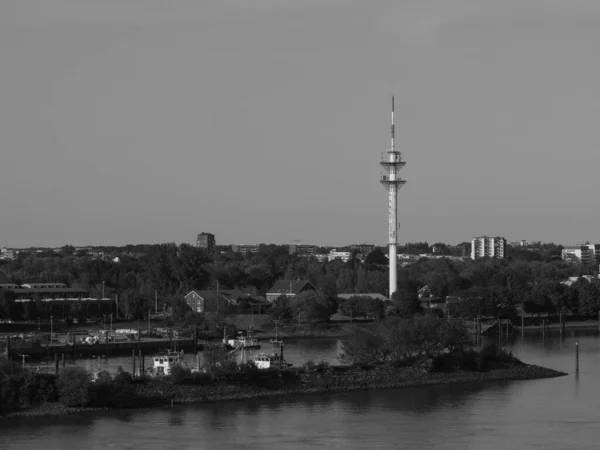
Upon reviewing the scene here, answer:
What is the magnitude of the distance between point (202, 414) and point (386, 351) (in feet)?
19.2

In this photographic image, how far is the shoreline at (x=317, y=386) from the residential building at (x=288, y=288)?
21619 millimetres

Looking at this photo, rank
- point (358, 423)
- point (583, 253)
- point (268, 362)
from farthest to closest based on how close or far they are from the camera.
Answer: point (583, 253) < point (268, 362) < point (358, 423)

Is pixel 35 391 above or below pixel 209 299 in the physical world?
below

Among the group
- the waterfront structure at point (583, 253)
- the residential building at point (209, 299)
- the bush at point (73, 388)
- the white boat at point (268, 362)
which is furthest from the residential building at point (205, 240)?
the bush at point (73, 388)

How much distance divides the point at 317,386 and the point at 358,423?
3438 millimetres

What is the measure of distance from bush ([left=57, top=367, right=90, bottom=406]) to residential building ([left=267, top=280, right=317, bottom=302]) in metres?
26.3

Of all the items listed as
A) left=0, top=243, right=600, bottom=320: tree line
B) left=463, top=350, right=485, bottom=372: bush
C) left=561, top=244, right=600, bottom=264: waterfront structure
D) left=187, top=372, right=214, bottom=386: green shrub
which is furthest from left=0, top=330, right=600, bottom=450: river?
left=561, top=244, right=600, bottom=264: waterfront structure

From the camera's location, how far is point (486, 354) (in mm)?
26859

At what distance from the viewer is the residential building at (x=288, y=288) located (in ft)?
157

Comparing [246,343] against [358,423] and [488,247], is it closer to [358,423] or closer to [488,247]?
[358,423]

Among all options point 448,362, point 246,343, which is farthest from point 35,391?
point 246,343

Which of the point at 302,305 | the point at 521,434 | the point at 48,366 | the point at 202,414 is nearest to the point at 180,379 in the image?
the point at 202,414

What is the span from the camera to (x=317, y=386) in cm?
2320

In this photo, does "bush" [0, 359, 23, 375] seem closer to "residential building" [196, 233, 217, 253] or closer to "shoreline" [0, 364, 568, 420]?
"shoreline" [0, 364, 568, 420]
